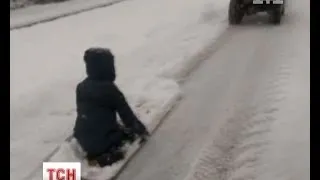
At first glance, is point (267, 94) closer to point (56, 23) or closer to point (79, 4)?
point (56, 23)

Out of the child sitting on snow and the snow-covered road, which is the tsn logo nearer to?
the child sitting on snow

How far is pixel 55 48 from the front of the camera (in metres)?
13.0

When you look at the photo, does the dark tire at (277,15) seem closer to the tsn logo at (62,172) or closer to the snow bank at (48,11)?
the snow bank at (48,11)

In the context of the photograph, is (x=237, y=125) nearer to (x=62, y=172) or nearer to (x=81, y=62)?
(x=62, y=172)

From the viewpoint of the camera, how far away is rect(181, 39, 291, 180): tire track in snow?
217 inches

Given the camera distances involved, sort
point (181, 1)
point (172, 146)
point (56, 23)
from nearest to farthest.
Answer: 1. point (172, 146)
2. point (56, 23)
3. point (181, 1)

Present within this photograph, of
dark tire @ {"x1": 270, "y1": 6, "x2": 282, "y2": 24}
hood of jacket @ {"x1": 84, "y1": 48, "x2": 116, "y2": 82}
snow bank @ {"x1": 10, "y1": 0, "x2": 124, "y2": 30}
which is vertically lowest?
snow bank @ {"x1": 10, "y1": 0, "x2": 124, "y2": 30}

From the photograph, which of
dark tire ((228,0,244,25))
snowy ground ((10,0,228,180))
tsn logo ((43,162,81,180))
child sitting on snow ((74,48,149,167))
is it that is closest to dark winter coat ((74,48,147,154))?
child sitting on snow ((74,48,149,167))

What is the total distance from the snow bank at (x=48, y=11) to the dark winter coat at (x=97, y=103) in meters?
12.0

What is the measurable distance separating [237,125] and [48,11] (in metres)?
16.0

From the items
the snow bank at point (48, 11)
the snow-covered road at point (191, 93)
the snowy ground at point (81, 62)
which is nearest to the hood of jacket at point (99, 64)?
the snow-covered road at point (191, 93)

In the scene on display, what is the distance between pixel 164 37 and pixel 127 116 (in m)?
8.27

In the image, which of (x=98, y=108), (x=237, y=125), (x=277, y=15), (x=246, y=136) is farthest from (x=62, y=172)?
(x=277, y=15)

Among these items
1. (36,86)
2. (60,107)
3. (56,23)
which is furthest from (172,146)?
(56,23)
